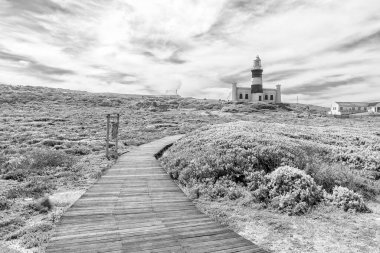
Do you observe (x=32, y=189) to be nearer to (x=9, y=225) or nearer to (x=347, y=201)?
(x=9, y=225)

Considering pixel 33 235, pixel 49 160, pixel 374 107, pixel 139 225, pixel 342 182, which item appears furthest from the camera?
pixel 374 107

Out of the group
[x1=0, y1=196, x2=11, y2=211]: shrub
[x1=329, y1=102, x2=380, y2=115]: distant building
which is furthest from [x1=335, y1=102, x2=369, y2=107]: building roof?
[x1=0, y1=196, x2=11, y2=211]: shrub

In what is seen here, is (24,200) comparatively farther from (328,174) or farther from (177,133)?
(177,133)

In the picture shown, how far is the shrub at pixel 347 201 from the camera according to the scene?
32.2 feet

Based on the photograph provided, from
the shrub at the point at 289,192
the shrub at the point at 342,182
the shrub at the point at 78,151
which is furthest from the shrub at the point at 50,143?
the shrub at the point at 342,182

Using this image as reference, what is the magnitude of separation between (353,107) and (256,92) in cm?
5238

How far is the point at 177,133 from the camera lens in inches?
1428

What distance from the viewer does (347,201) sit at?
1006cm

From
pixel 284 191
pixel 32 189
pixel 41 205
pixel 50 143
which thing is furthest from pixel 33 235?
pixel 50 143

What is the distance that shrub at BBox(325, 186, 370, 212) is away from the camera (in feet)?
32.2

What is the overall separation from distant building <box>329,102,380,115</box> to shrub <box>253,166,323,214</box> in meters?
120

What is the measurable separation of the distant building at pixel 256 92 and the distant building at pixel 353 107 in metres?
33.4

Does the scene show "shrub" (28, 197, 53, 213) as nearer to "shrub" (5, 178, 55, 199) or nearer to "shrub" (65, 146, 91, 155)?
"shrub" (5, 178, 55, 199)

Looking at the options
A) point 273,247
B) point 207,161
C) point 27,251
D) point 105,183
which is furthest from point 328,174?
point 27,251
